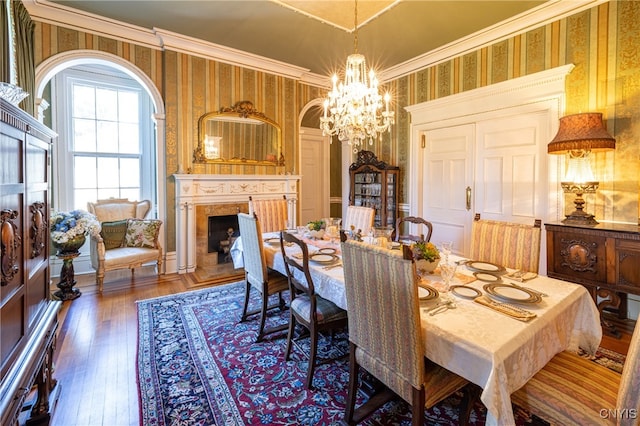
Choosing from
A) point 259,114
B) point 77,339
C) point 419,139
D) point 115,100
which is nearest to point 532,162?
point 419,139

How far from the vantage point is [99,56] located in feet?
12.0

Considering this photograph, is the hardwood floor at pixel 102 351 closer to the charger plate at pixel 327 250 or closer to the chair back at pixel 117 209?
the chair back at pixel 117 209

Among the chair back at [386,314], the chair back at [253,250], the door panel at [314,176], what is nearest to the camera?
the chair back at [386,314]

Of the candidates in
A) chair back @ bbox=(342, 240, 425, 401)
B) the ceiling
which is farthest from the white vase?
the ceiling

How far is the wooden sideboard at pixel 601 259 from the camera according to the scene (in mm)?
2418

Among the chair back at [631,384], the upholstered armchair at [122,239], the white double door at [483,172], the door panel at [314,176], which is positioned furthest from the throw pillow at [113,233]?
the chair back at [631,384]

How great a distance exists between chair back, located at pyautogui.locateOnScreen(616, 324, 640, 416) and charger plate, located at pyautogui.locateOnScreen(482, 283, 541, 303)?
16.0 inches

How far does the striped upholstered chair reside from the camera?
204 centimetres

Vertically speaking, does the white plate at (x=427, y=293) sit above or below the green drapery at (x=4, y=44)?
below

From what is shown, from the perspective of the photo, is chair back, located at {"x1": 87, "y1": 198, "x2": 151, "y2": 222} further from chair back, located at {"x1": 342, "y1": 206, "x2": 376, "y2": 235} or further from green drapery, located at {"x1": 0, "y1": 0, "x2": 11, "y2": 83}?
chair back, located at {"x1": 342, "y1": 206, "x2": 376, "y2": 235}

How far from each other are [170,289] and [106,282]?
3.04ft

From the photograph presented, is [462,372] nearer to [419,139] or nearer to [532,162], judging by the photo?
[532,162]

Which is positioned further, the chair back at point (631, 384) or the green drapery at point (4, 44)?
the green drapery at point (4, 44)

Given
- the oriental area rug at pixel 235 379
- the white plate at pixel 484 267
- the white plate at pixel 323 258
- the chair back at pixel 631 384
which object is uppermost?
the white plate at pixel 323 258
